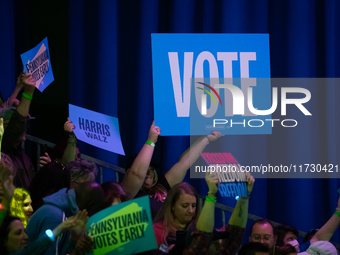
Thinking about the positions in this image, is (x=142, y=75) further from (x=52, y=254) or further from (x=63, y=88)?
(x=52, y=254)

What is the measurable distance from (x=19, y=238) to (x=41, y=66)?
1.26 m

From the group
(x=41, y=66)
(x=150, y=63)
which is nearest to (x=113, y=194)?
(x=41, y=66)

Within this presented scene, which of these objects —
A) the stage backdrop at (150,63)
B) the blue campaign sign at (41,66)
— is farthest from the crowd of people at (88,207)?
the stage backdrop at (150,63)

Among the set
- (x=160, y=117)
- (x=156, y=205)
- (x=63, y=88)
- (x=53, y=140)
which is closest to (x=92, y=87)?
(x=63, y=88)

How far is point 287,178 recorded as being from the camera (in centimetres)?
378

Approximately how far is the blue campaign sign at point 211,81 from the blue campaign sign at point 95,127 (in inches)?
12.1

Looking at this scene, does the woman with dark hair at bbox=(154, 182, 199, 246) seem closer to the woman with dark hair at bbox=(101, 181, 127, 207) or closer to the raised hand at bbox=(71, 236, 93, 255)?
the woman with dark hair at bbox=(101, 181, 127, 207)

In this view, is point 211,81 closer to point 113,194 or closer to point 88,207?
point 113,194

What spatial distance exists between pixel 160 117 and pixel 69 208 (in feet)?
3.97

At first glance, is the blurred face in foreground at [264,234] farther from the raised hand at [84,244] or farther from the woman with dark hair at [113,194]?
the raised hand at [84,244]

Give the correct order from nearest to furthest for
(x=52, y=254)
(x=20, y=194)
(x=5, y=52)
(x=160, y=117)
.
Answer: (x=52, y=254), (x=20, y=194), (x=160, y=117), (x=5, y=52)

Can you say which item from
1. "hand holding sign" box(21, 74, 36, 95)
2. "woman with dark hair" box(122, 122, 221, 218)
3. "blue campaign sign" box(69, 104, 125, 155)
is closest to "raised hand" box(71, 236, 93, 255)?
"woman with dark hair" box(122, 122, 221, 218)

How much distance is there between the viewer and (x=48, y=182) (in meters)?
1.97

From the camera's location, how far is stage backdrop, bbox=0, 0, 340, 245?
3.67 m
